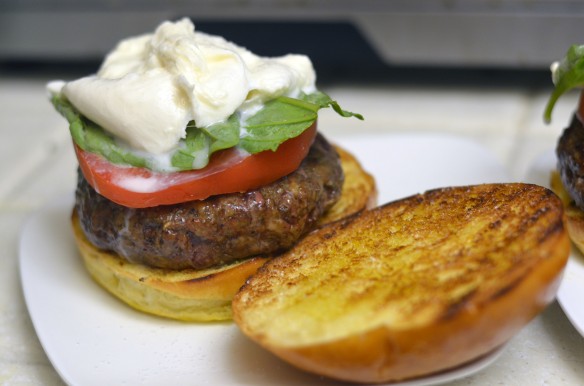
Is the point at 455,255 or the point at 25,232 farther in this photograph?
the point at 25,232

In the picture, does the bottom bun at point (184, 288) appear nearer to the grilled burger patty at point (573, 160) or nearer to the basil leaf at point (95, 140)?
the basil leaf at point (95, 140)

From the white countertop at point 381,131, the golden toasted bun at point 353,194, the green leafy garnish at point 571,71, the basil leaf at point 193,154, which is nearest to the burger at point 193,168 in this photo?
the basil leaf at point 193,154

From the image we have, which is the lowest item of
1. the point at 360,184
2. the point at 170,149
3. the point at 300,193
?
the point at 360,184

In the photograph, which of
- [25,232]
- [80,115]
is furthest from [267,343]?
[25,232]

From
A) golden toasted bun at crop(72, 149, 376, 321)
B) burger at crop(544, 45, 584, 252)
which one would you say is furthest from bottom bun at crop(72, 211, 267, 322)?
burger at crop(544, 45, 584, 252)

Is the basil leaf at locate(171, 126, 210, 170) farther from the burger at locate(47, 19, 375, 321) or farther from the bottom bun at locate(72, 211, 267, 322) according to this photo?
the bottom bun at locate(72, 211, 267, 322)

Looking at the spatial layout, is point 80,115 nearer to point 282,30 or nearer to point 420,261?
point 420,261

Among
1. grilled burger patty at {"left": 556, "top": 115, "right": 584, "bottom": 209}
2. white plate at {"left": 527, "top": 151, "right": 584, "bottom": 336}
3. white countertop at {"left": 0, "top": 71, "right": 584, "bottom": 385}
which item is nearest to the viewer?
white plate at {"left": 527, "top": 151, "right": 584, "bottom": 336}
